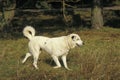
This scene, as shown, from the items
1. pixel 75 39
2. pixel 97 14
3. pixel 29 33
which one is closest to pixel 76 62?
pixel 75 39

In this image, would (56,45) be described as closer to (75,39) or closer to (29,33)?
(75,39)

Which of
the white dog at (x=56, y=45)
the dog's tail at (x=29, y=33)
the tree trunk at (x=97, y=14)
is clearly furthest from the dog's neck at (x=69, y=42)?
the tree trunk at (x=97, y=14)

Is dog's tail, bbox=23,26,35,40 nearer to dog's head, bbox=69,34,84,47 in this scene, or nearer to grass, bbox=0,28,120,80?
grass, bbox=0,28,120,80

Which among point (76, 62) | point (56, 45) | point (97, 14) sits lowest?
point (97, 14)

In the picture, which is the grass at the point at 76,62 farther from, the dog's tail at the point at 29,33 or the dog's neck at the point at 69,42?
the dog's tail at the point at 29,33

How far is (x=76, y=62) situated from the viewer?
11.8 meters

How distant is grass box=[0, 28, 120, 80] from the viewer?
29.6 feet

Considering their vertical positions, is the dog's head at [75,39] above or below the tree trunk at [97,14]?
above

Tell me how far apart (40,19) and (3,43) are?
10959 mm

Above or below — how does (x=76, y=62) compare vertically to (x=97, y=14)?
above

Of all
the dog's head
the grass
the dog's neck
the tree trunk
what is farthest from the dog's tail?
the tree trunk

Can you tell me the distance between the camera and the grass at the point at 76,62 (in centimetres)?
902

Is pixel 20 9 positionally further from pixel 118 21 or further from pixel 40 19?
pixel 118 21

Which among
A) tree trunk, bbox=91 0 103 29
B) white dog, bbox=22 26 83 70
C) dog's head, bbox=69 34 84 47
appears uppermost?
dog's head, bbox=69 34 84 47
